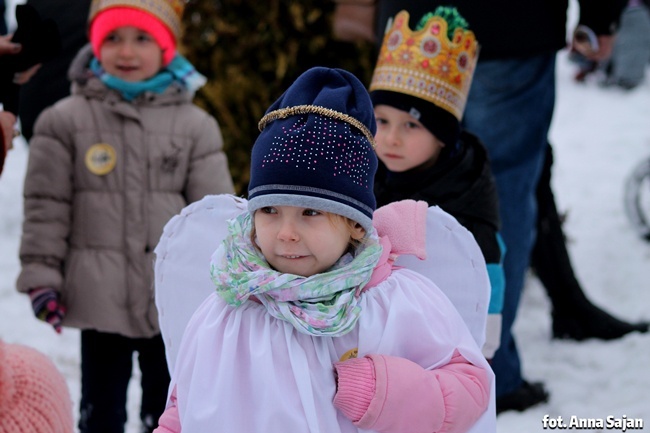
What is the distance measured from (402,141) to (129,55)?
1.16m

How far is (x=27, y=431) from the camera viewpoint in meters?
1.61

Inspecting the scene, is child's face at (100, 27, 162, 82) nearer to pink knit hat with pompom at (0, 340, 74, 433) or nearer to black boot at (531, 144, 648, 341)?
pink knit hat with pompom at (0, 340, 74, 433)

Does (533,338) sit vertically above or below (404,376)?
below

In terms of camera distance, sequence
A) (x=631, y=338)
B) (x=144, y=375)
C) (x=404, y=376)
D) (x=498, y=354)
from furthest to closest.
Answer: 1. (x=631, y=338)
2. (x=498, y=354)
3. (x=144, y=375)
4. (x=404, y=376)

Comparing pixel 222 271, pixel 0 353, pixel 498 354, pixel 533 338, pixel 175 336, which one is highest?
pixel 222 271

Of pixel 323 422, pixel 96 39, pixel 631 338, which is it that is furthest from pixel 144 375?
A: pixel 631 338

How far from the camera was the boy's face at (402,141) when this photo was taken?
2627 millimetres

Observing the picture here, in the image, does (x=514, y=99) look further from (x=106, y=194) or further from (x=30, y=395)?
(x=30, y=395)

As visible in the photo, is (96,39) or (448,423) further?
(96,39)

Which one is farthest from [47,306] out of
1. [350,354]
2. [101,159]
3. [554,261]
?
[554,261]

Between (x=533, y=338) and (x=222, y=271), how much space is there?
302 centimetres

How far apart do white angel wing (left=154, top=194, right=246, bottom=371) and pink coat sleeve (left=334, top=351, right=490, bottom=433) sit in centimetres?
51

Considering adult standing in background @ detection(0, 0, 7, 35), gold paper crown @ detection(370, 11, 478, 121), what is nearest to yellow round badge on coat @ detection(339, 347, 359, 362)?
gold paper crown @ detection(370, 11, 478, 121)

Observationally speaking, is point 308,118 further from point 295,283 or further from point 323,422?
point 323,422
